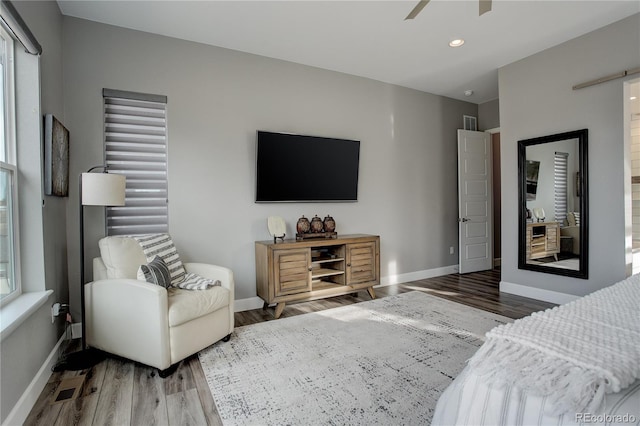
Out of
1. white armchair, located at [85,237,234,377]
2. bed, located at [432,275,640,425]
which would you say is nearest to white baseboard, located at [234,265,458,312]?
white armchair, located at [85,237,234,377]

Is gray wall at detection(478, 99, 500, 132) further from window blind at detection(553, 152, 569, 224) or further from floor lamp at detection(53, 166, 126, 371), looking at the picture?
floor lamp at detection(53, 166, 126, 371)

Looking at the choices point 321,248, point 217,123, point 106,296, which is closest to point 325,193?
point 321,248

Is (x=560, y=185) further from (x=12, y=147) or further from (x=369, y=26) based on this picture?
(x=12, y=147)

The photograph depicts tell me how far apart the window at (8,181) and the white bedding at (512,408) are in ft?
7.85

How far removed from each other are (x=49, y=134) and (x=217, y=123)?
4.76ft

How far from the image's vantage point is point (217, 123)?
338 cm

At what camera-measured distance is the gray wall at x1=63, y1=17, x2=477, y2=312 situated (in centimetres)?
289

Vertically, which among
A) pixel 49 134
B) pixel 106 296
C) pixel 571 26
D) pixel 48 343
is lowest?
pixel 48 343

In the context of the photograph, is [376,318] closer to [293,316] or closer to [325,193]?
[293,316]

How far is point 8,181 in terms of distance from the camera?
76.9 inches

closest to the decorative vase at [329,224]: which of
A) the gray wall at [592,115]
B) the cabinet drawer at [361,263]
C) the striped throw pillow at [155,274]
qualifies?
the cabinet drawer at [361,263]

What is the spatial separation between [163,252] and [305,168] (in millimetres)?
1797

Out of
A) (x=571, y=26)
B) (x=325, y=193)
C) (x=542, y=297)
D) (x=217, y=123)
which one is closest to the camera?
(x=571, y=26)

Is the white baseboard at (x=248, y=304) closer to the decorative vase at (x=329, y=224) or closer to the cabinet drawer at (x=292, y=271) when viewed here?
the cabinet drawer at (x=292, y=271)
